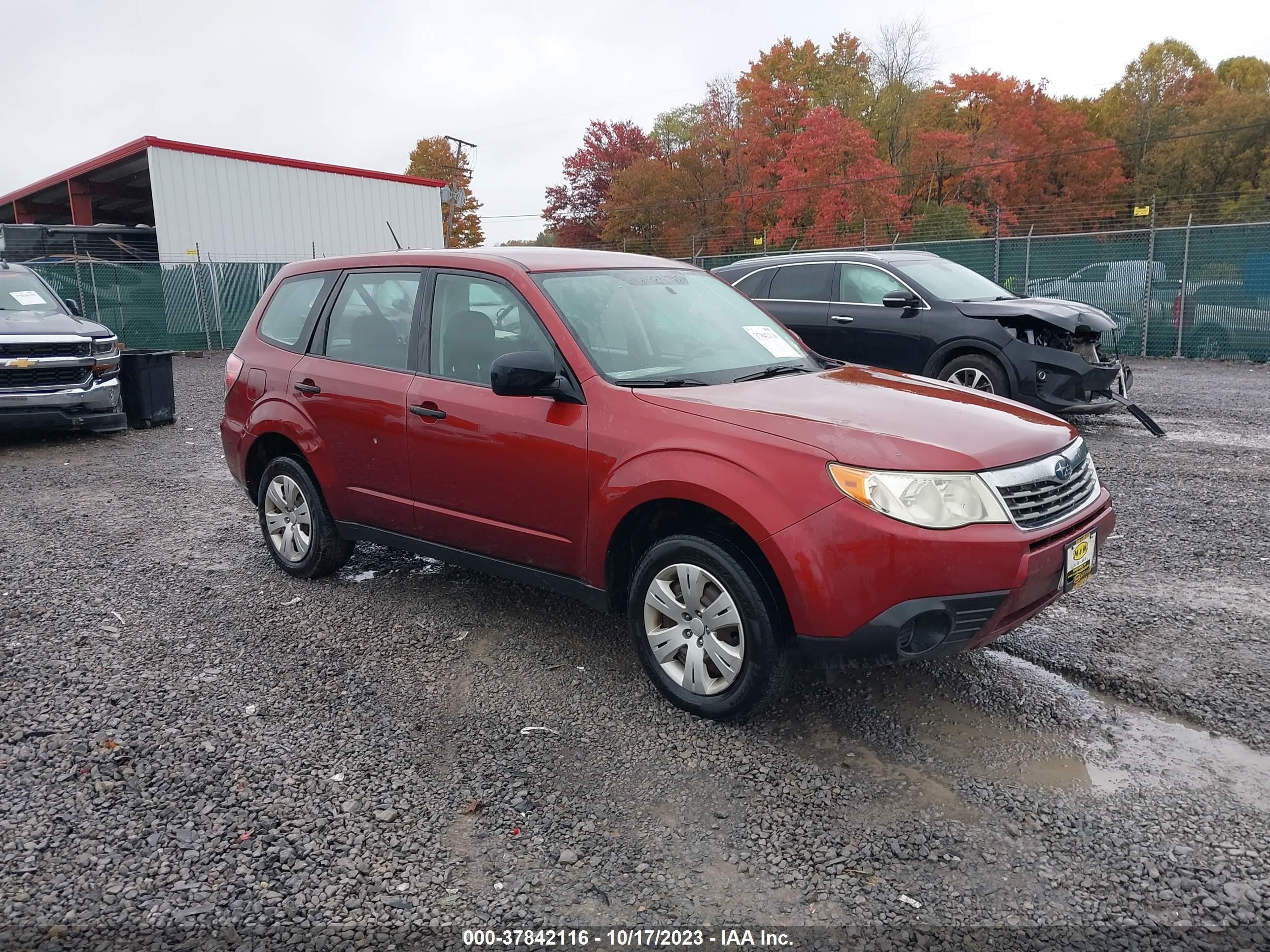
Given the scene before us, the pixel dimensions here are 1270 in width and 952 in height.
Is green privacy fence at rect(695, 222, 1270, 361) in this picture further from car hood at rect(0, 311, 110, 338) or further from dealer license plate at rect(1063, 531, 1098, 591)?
car hood at rect(0, 311, 110, 338)

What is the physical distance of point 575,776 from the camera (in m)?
3.35

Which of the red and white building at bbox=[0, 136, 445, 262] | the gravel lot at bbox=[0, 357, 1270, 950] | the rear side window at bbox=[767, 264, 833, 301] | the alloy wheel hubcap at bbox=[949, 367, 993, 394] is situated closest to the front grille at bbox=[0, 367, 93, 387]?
the gravel lot at bbox=[0, 357, 1270, 950]

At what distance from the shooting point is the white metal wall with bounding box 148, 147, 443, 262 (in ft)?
82.8

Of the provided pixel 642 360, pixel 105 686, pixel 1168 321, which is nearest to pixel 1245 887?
pixel 642 360

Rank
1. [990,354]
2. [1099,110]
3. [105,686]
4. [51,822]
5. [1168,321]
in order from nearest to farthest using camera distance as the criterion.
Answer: [51,822]
[105,686]
[990,354]
[1168,321]
[1099,110]

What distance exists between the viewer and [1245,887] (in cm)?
264

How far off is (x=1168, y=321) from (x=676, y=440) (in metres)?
14.8

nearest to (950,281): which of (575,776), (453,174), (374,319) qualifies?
(374,319)

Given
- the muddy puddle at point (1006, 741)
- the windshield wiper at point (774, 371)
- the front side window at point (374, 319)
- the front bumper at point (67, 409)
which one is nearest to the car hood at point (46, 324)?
the front bumper at point (67, 409)

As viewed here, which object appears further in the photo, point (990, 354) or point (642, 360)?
point (990, 354)

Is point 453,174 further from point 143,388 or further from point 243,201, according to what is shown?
point 143,388

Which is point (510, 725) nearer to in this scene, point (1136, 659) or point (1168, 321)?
point (1136, 659)

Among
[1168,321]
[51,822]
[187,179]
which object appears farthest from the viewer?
[187,179]

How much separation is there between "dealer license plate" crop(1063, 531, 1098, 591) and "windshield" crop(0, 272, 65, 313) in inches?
440
